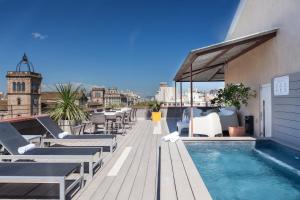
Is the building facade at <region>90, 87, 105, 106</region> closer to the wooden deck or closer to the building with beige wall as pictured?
the building with beige wall

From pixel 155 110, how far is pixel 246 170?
396 inches

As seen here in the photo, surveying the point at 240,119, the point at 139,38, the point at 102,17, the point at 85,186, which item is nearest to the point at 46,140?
the point at 85,186

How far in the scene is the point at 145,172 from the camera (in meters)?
4.92

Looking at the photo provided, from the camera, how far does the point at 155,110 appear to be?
628 inches

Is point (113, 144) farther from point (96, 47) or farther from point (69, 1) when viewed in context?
point (96, 47)

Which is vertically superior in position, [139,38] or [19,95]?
[139,38]

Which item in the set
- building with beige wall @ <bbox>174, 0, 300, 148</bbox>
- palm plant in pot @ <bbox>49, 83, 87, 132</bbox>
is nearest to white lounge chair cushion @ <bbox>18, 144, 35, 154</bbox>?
palm plant in pot @ <bbox>49, 83, 87, 132</bbox>

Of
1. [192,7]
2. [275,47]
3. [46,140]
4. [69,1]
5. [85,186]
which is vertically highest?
[69,1]

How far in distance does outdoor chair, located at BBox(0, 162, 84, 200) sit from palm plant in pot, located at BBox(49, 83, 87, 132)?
4495mm

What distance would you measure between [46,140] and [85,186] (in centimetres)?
255

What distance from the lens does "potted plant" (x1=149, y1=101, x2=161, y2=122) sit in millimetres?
15296

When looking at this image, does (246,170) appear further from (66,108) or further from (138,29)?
(138,29)

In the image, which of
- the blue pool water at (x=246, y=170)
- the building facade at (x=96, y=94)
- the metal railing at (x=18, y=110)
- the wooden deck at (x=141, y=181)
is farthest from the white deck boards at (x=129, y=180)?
the building facade at (x=96, y=94)

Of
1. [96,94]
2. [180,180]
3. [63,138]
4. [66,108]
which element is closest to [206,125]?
[66,108]
